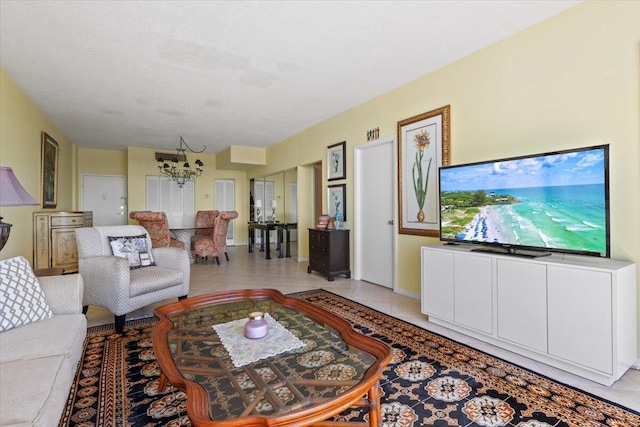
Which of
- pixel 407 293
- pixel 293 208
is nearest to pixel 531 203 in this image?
pixel 407 293

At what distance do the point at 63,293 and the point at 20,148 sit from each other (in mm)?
3072

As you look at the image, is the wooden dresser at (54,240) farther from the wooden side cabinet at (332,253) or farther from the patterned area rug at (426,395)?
the wooden side cabinet at (332,253)

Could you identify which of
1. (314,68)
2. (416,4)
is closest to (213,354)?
(416,4)

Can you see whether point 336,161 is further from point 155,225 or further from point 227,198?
point 227,198

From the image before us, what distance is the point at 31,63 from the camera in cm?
317

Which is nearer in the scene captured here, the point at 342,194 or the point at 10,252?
the point at 10,252

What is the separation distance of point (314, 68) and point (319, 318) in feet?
8.60

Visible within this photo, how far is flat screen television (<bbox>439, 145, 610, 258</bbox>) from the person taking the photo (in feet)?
6.55

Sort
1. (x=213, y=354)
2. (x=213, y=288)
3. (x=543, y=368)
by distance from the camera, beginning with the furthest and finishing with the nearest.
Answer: (x=213, y=288) → (x=543, y=368) → (x=213, y=354)

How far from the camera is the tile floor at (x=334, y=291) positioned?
1.87 metres

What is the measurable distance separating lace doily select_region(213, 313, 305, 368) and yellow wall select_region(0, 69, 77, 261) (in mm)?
3276

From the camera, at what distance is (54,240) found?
4.37m

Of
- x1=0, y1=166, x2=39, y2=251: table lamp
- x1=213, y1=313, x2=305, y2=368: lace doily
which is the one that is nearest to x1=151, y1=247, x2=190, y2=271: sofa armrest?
x1=0, y1=166, x2=39, y2=251: table lamp

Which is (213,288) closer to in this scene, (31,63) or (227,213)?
(227,213)
